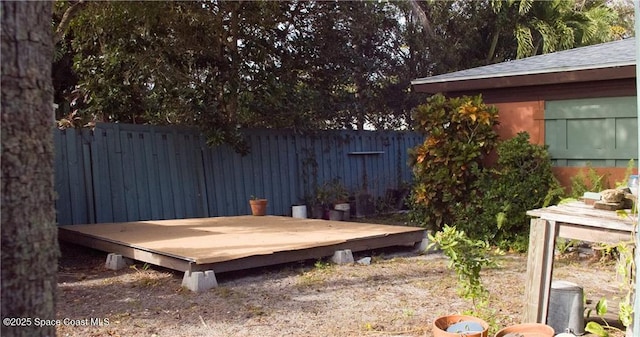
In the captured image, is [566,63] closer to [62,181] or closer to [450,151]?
[450,151]

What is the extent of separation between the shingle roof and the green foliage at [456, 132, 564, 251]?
0.84m

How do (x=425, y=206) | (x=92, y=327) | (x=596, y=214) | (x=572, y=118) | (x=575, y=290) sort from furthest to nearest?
(x=425, y=206), (x=572, y=118), (x=92, y=327), (x=575, y=290), (x=596, y=214)

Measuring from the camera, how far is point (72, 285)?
202 inches

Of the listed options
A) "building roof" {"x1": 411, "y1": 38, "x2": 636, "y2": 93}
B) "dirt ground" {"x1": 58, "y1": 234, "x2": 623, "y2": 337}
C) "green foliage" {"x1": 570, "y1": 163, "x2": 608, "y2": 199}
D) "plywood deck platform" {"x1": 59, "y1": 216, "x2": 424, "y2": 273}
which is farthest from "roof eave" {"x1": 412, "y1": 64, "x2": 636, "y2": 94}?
"plywood deck platform" {"x1": 59, "y1": 216, "x2": 424, "y2": 273}

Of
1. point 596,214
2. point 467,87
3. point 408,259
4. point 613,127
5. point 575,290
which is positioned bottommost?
point 408,259

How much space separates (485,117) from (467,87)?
72 cm

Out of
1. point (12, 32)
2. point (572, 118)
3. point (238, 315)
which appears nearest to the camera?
point (12, 32)

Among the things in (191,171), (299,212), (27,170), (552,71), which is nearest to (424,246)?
(552,71)

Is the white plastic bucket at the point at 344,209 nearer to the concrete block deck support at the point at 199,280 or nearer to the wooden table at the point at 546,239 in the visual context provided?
the concrete block deck support at the point at 199,280

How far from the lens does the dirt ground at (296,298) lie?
384 centimetres

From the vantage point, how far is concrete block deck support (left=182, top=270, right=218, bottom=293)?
4809mm

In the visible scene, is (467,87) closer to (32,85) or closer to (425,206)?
(425,206)

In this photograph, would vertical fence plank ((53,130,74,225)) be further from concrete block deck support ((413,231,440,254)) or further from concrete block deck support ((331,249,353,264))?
concrete block deck support ((413,231,440,254))

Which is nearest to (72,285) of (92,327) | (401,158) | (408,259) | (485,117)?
(92,327)
